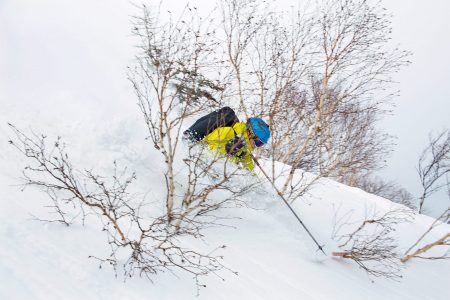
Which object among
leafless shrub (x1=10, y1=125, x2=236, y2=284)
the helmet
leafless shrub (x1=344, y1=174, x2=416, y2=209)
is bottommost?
leafless shrub (x1=10, y1=125, x2=236, y2=284)

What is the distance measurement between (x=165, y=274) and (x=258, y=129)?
135 inches

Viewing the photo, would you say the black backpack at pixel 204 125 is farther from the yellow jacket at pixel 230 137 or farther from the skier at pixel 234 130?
the yellow jacket at pixel 230 137

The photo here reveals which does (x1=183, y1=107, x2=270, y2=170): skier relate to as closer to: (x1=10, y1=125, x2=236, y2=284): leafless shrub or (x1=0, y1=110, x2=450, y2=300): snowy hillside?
(x1=0, y1=110, x2=450, y2=300): snowy hillside

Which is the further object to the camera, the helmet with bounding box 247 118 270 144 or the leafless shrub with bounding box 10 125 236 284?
the helmet with bounding box 247 118 270 144

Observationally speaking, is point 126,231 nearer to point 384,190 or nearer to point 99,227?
point 99,227

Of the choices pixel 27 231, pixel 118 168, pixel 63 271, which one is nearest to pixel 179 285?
pixel 63 271

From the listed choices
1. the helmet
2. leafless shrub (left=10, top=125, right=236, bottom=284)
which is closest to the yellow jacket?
the helmet

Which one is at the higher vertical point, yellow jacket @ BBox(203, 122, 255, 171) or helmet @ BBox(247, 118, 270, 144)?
helmet @ BBox(247, 118, 270, 144)

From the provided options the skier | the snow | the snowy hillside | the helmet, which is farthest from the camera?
the helmet

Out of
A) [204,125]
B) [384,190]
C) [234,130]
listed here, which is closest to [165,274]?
[234,130]

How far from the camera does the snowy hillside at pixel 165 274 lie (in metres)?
2.78

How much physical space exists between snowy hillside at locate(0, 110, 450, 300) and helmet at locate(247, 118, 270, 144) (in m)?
1.05

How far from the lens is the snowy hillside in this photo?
278cm

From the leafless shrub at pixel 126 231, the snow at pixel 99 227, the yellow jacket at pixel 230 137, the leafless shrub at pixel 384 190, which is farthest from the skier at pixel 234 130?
the leafless shrub at pixel 384 190
